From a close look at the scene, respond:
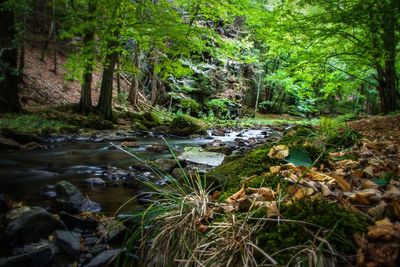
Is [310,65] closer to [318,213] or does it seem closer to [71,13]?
[71,13]

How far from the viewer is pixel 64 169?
21.2ft

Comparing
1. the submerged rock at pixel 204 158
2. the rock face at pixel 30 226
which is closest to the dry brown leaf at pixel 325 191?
the rock face at pixel 30 226

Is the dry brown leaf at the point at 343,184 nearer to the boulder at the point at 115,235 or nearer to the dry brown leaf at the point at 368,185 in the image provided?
the dry brown leaf at the point at 368,185

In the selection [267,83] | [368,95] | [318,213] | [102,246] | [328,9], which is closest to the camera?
[318,213]

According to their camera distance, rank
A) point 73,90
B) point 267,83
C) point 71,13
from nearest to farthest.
A: point 71,13 < point 73,90 < point 267,83

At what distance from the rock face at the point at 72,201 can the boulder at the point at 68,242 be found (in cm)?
85

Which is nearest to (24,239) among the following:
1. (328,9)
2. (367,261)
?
(367,261)

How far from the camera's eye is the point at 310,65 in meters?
10.8

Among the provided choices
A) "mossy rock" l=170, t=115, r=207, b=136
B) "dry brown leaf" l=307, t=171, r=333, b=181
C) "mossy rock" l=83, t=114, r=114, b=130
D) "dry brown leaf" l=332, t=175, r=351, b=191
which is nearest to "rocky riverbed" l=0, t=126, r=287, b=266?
"dry brown leaf" l=307, t=171, r=333, b=181

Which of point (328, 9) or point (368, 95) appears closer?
point (328, 9)

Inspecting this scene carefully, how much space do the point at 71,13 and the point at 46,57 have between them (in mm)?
11850

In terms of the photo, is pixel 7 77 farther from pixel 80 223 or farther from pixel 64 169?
pixel 80 223

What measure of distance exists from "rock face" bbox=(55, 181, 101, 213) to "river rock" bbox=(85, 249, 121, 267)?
1.36 meters

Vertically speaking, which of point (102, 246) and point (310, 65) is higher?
point (310, 65)
